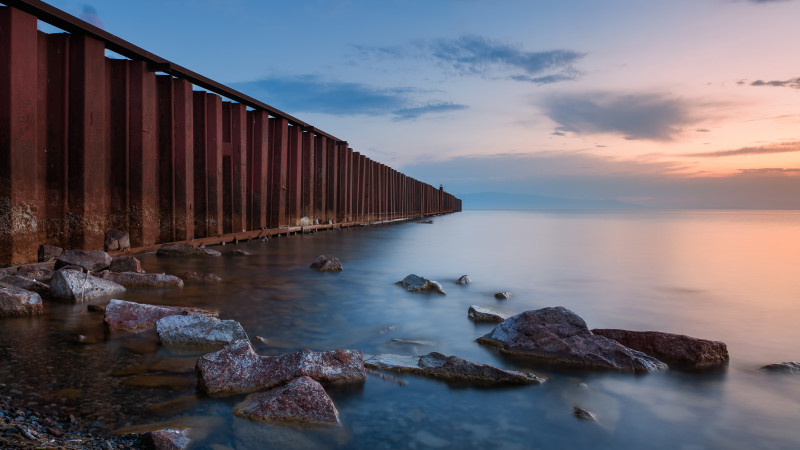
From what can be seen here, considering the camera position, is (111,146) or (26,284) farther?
(111,146)

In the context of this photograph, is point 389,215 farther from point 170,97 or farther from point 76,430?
point 76,430

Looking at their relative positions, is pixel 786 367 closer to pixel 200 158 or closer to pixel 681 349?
pixel 681 349

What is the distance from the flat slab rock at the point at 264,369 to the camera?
2.11m

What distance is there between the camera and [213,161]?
852cm

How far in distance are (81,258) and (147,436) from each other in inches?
150

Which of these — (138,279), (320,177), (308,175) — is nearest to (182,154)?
(138,279)

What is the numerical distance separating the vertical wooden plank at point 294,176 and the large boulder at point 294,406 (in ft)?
34.6

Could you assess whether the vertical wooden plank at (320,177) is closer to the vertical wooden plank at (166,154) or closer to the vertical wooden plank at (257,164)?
the vertical wooden plank at (257,164)

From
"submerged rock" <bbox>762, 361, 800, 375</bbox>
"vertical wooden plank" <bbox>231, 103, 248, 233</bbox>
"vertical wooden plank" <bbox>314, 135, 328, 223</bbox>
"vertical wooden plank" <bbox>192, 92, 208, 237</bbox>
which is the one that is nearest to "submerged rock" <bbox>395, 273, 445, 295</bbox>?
"submerged rock" <bbox>762, 361, 800, 375</bbox>

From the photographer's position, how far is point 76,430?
165cm

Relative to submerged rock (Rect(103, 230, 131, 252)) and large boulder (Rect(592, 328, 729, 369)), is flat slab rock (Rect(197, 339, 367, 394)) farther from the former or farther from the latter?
submerged rock (Rect(103, 230, 131, 252))

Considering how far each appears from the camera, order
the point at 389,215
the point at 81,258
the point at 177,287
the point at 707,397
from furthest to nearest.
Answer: the point at 389,215, the point at 81,258, the point at 177,287, the point at 707,397

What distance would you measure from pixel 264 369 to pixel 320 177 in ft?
41.5

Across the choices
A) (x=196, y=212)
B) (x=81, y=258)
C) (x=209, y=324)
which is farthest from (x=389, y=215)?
(x=209, y=324)
